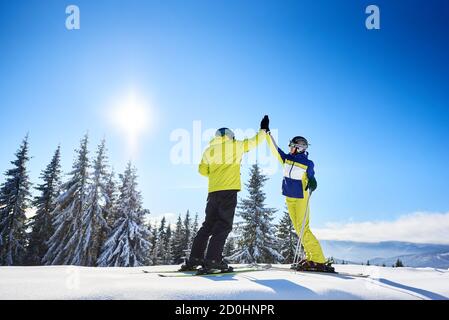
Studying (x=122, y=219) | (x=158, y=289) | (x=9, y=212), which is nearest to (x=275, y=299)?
(x=158, y=289)

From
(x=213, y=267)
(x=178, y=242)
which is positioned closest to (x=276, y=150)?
(x=213, y=267)

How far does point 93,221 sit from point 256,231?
1593cm

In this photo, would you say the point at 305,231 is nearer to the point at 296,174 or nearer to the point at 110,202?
the point at 296,174

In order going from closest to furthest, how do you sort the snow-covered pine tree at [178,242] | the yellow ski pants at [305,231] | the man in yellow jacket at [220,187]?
the man in yellow jacket at [220,187], the yellow ski pants at [305,231], the snow-covered pine tree at [178,242]

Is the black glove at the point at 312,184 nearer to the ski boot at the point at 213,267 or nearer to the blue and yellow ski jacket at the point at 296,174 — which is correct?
the blue and yellow ski jacket at the point at 296,174

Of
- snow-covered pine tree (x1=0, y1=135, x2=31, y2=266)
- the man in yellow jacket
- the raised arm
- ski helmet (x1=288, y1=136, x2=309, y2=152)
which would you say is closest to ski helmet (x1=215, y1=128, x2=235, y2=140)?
the man in yellow jacket

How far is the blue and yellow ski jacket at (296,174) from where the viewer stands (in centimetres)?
584

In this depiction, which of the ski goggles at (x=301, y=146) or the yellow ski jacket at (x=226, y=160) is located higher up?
the ski goggles at (x=301, y=146)

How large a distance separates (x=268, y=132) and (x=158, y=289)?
3723mm

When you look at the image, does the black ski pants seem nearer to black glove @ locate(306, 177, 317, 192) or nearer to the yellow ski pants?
the yellow ski pants

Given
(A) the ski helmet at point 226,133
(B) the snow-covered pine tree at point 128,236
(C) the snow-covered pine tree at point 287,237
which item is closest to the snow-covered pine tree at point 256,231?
(C) the snow-covered pine tree at point 287,237

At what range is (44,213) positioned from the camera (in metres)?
32.2

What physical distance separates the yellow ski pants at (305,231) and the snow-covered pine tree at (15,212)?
29.7 meters
